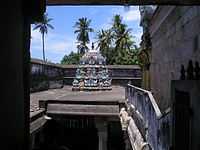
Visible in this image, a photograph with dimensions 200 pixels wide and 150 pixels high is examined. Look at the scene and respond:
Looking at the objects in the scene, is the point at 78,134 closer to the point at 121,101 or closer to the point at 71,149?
the point at 71,149

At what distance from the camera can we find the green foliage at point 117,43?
4888 centimetres

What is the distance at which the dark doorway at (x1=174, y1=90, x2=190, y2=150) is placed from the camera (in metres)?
3.42

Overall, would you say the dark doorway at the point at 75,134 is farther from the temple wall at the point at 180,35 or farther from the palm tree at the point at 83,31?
the palm tree at the point at 83,31

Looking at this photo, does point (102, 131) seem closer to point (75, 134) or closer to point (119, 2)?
point (75, 134)

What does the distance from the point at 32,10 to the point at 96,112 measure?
1198cm

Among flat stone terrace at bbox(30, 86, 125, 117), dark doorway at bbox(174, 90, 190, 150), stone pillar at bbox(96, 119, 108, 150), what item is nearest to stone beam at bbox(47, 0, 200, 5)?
dark doorway at bbox(174, 90, 190, 150)

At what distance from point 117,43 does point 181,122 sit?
47.6 m

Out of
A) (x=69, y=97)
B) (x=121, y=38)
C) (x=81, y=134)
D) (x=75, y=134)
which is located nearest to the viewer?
(x=69, y=97)

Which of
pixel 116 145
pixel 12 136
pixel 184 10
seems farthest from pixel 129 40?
pixel 12 136

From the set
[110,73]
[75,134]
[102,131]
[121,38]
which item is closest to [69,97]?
[75,134]

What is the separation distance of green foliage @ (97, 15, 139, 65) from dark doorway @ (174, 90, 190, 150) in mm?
43617

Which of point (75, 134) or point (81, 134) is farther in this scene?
point (81, 134)

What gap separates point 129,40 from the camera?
50.7 meters

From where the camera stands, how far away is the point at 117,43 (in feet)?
167
